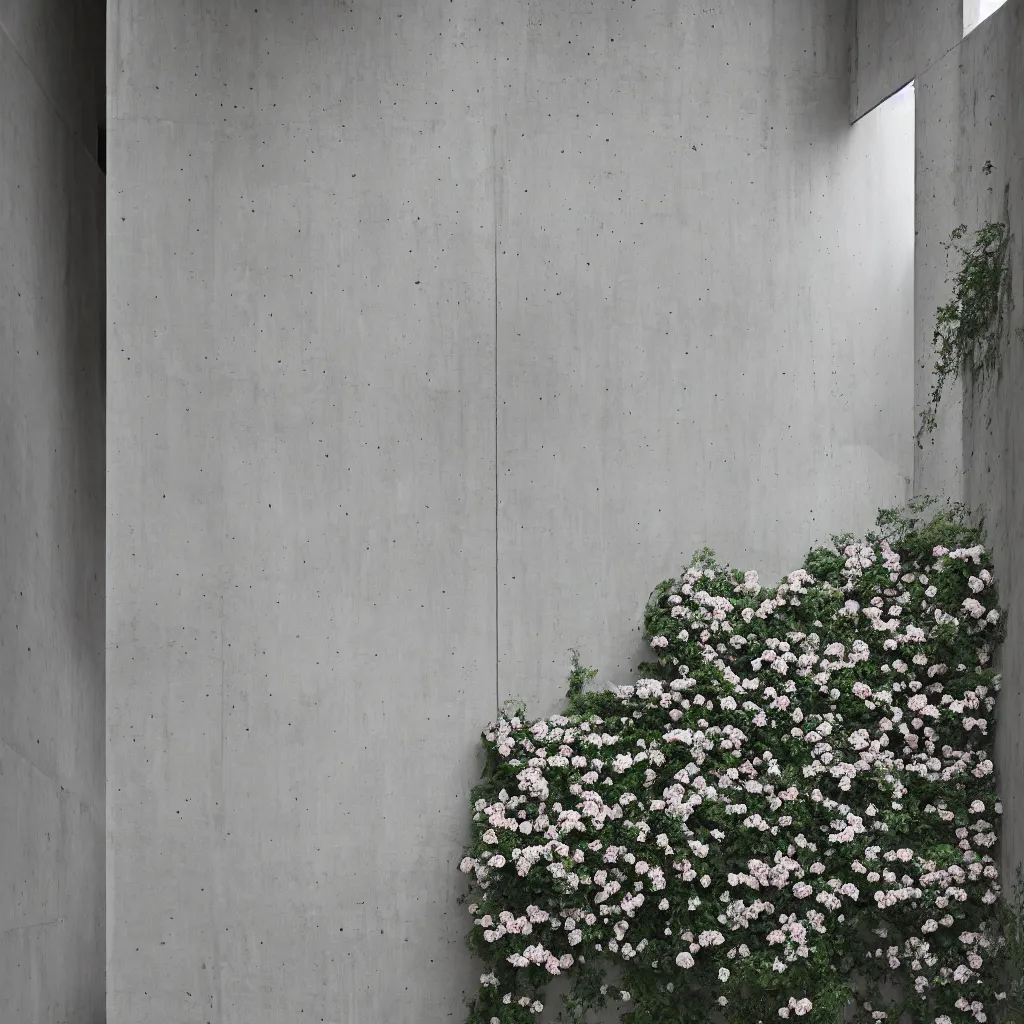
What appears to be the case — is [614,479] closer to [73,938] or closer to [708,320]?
[708,320]

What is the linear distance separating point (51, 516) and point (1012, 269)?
4.31 m

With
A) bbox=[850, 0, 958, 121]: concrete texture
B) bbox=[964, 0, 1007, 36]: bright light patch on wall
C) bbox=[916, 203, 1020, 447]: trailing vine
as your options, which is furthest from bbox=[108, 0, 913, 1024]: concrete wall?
bbox=[964, 0, 1007, 36]: bright light patch on wall

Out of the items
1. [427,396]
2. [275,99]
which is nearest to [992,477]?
[427,396]

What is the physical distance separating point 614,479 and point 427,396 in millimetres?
888

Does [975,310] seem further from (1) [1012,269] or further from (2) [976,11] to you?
(2) [976,11]

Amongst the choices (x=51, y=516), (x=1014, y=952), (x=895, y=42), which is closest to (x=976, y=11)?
(x=895, y=42)

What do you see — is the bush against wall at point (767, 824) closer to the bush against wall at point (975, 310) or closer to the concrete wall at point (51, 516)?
the bush against wall at point (975, 310)

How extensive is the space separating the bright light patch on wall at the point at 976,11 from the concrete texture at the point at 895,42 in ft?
0.06

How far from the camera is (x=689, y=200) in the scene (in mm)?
5043

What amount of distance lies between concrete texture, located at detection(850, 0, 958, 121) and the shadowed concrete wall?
0.09 meters

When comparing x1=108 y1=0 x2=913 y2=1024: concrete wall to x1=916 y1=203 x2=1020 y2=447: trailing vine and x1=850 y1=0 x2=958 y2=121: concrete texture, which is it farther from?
x1=916 y1=203 x2=1020 y2=447: trailing vine

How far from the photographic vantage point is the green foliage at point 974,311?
14.9ft

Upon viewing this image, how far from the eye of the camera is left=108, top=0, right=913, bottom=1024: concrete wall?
4.58 m

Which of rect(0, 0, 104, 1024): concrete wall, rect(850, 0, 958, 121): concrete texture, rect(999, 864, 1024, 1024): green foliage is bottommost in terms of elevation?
rect(999, 864, 1024, 1024): green foliage
